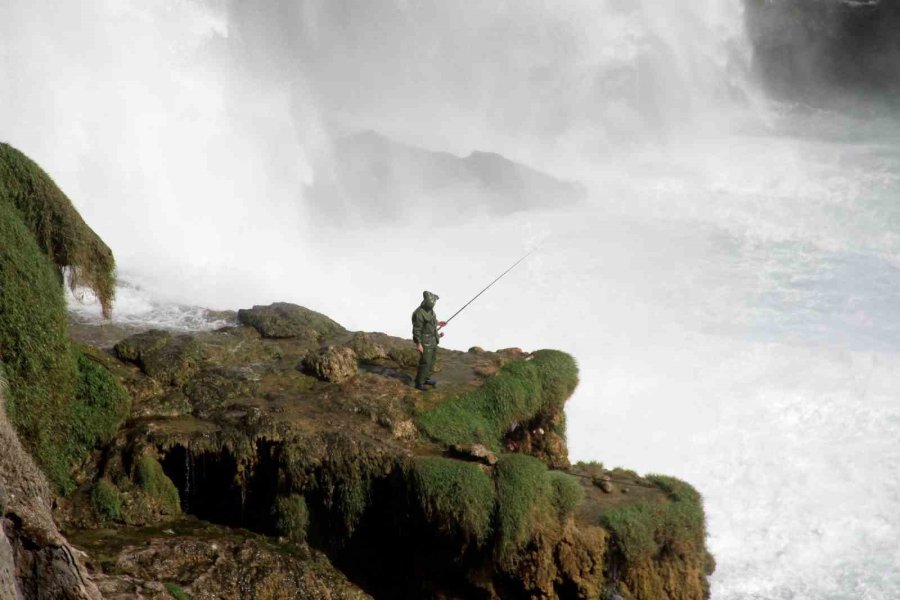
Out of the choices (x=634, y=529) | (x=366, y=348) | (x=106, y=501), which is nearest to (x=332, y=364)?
(x=366, y=348)

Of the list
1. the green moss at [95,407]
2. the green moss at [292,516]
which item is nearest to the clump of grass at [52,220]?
the green moss at [95,407]

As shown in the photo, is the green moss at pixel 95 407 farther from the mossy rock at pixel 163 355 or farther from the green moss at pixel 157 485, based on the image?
the mossy rock at pixel 163 355

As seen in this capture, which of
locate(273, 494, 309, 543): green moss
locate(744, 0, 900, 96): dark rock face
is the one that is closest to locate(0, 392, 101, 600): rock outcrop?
locate(273, 494, 309, 543): green moss

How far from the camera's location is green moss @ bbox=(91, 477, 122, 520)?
29.8ft

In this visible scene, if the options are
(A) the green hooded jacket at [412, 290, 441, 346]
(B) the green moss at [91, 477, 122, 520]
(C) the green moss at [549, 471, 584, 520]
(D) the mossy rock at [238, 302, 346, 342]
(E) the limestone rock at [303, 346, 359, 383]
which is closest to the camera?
(C) the green moss at [549, 471, 584, 520]

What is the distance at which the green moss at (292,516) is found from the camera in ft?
31.0

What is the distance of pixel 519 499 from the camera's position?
8844 mm

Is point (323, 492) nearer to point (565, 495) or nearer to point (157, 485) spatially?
point (157, 485)

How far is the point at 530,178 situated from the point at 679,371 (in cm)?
1534

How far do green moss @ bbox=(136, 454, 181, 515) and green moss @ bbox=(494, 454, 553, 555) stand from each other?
3.80 metres

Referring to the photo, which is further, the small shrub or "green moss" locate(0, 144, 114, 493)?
the small shrub

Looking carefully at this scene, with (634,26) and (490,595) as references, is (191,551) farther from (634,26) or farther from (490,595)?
(634,26)

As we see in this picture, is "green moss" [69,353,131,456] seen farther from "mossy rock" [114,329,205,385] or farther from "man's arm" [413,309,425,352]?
"man's arm" [413,309,425,352]

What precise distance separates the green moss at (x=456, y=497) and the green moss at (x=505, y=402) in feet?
3.53
